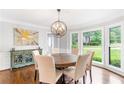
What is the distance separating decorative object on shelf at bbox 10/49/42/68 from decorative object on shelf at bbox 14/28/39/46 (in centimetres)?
34

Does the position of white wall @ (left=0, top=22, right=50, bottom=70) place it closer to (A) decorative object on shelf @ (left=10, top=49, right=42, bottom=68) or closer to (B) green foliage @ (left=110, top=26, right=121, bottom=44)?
(A) decorative object on shelf @ (left=10, top=49, right=42, bottom=68)

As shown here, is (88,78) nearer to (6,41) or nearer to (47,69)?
(47,69)

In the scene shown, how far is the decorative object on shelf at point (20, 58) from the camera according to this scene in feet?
13.2

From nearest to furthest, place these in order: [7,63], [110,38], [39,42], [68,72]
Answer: [68,72] → [110,38] → [7,63] → [39,42]

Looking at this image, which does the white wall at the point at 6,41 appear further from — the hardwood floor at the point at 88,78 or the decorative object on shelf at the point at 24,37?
the hardwood floor at the point at 88,78

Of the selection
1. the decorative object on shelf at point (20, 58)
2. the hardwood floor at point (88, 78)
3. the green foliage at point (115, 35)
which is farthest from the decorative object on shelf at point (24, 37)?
the green foliage at point (115, 35)

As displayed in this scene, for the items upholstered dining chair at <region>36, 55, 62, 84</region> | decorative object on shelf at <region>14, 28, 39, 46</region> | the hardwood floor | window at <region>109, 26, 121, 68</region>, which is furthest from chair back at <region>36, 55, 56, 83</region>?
decorative object on shelf at <region>14, 28, 39, 46</region>

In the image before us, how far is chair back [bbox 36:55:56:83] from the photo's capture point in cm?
200

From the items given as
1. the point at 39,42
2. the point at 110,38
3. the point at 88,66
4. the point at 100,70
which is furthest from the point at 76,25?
the point at 39,42

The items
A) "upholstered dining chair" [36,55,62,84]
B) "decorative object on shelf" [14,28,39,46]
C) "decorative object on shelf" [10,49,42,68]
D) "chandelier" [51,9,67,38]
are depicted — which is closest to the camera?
"upholstered dining chair" [36,55,62,84]

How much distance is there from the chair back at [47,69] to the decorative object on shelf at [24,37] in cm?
256
